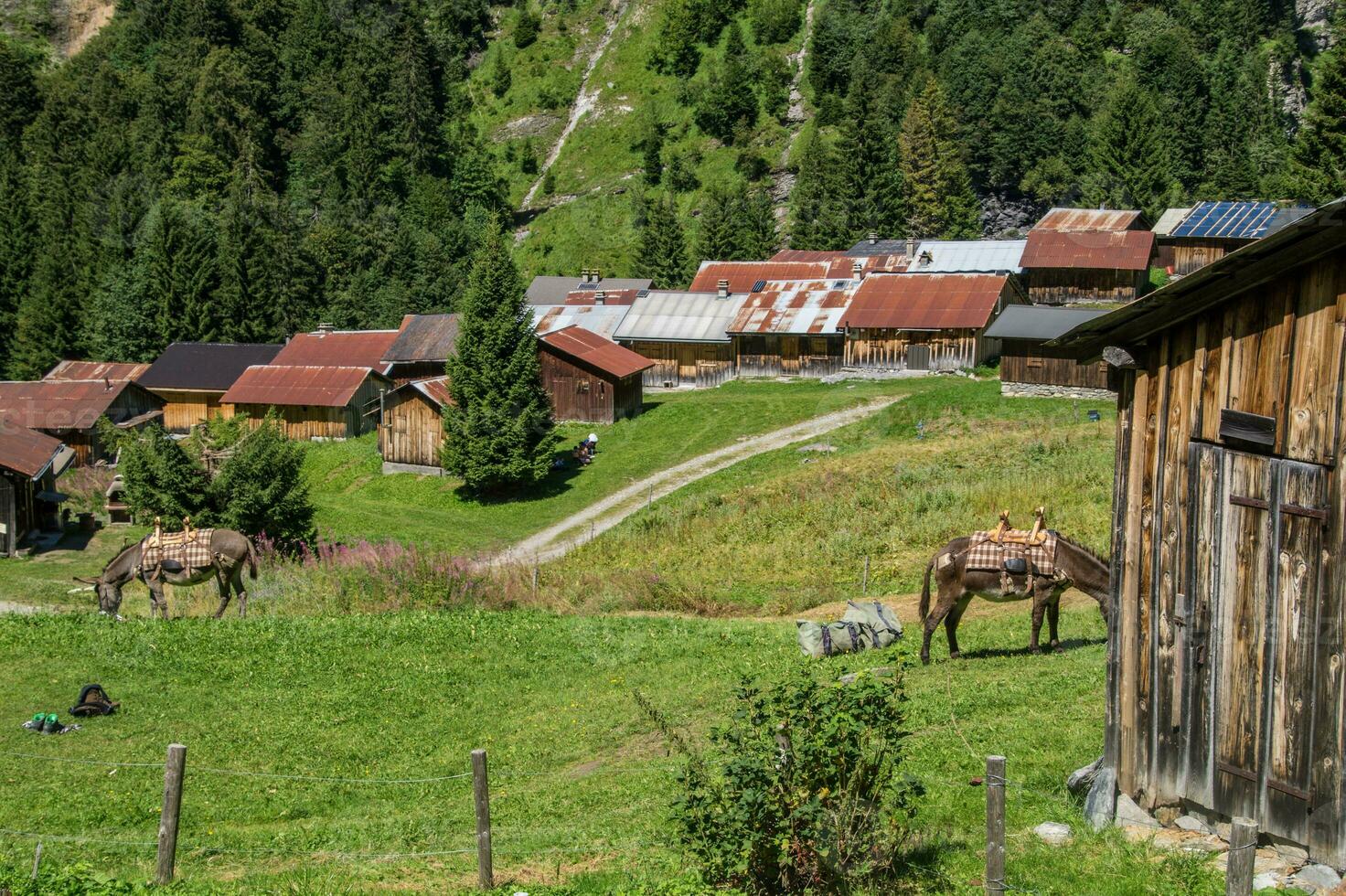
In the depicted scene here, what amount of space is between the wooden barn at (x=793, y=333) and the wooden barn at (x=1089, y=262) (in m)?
11.0

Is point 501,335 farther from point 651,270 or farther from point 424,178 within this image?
Result: point 424,178

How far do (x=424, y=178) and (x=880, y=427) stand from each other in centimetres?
7667

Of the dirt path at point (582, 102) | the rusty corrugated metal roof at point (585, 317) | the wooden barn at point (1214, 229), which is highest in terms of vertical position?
the dirt path at point (582, 102)

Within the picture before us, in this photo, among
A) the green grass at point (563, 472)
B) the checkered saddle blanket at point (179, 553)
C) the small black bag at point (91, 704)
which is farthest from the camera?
the green grass at point (563, 472)

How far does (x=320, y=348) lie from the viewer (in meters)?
68.2

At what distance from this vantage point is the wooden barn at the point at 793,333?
205ft

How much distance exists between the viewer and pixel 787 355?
6350 centimetres

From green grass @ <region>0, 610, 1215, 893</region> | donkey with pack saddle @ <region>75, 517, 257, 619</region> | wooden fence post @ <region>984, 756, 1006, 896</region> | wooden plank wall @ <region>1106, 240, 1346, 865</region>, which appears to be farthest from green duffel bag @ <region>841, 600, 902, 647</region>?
donkey with pack saddle @ <region>75, 517, 257, 619</region>

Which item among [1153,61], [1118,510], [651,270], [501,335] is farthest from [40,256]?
[1118,510]

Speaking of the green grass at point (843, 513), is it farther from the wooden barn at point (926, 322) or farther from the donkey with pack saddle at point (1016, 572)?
the wooden barn at point (926, 322)

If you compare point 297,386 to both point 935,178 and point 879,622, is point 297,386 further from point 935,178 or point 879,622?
point 935,178

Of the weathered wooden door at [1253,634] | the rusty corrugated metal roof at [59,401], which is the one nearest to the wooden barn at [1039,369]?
the weathered wooden door at [1253,634]

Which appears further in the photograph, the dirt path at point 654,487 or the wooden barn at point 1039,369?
the wooden barn at point 1039,369

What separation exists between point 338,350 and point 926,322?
3052cm
